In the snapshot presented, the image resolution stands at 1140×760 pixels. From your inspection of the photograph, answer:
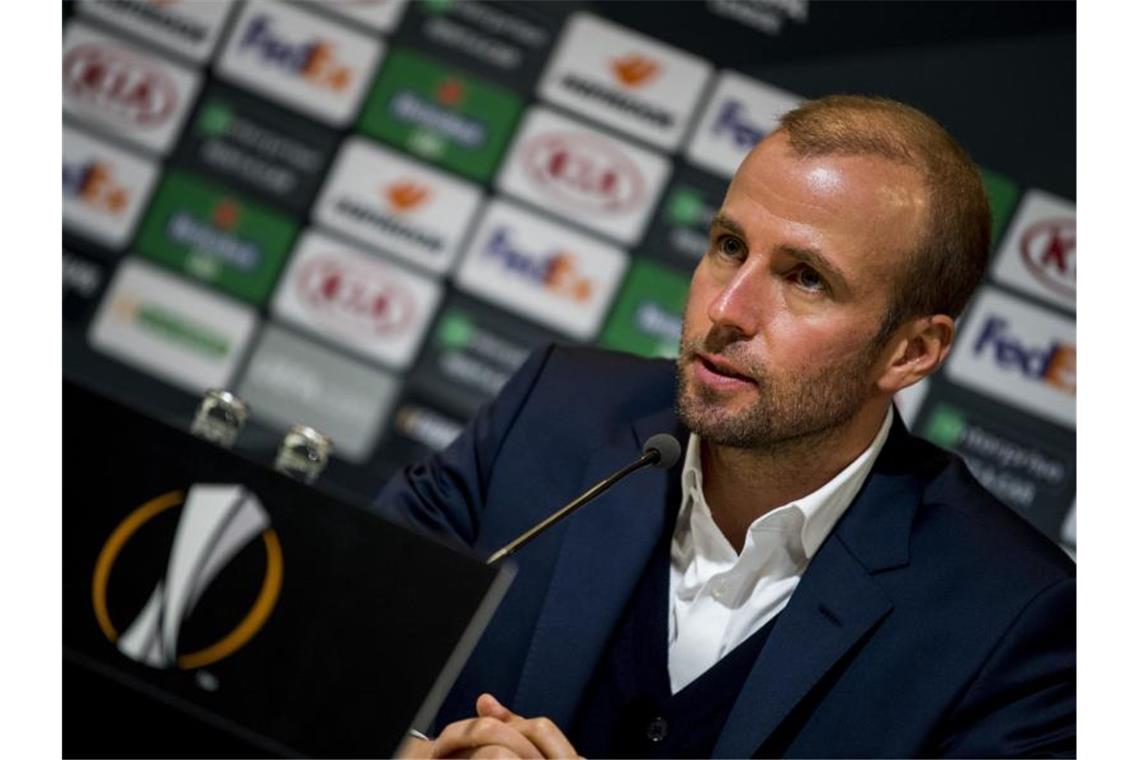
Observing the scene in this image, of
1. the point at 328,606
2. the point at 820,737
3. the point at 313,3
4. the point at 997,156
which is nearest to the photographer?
the point at 328,606

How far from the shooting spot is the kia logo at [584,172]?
171 inches

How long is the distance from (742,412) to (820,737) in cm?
45

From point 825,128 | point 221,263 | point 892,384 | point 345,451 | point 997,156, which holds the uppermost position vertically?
point 997,156

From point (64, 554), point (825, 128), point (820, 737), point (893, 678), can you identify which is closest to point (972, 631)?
point (893, 678)

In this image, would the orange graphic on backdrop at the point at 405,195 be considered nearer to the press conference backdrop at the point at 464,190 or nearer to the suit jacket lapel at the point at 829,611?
the press conference backdrop at the point at 464,190

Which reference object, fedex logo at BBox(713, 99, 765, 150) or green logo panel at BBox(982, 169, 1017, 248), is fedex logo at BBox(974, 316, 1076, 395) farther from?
fedex logo at BBox(713, 99, 765, 150)

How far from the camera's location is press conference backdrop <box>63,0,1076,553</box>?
4227 millimetres

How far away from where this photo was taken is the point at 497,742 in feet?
5.63

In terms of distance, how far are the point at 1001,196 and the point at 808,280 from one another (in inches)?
96.0

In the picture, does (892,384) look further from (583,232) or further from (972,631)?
(583,232)

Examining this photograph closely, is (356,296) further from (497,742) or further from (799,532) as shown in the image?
(497,742)

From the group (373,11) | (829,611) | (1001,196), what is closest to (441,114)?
(373,11)

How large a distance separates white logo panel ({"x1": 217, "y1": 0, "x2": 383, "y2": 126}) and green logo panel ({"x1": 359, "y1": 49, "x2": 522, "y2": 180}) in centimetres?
7

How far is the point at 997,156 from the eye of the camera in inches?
165
